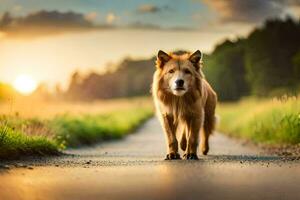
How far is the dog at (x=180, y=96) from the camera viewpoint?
14188 millimetres

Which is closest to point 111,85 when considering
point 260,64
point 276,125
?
point 260,64

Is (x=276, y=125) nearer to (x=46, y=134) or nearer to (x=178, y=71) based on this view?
(x=46, y=134)

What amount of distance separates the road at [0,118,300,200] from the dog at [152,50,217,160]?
985 millimetres

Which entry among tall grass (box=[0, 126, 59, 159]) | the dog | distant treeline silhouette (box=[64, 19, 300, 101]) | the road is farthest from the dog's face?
distant treeline silhouette (box=[64, 19, 300, 101])

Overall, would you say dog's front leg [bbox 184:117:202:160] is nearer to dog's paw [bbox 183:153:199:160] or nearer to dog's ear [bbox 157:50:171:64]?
dog's paw [bbox 183:153:199:160]

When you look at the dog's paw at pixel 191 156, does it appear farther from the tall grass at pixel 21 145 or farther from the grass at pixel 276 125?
the grass at pixel 276 125

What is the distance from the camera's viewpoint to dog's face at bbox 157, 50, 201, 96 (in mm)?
14117

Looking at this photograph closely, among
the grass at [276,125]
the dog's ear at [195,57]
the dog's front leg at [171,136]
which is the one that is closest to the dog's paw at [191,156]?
the dog's front leg at [171,136]

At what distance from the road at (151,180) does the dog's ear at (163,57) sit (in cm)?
218

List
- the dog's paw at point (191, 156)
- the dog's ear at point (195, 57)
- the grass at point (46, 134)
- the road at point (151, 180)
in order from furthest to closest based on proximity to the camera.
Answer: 1. the dog's ear at point (195, 57)
2. the dog's paw at point (191, 156)
3. the grass at point (46, 134)
4. the road at point (151, 180)

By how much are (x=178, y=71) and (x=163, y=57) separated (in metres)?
0.56

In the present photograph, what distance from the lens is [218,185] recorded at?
32.4ft

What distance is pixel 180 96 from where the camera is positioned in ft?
47.7

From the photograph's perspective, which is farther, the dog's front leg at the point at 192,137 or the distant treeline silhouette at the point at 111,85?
the distant treeline silhouette at the point at 111,85
